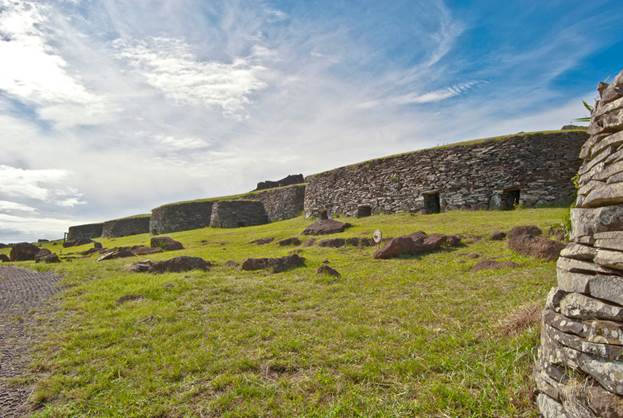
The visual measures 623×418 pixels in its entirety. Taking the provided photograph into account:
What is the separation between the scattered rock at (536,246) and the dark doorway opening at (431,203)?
11.7m

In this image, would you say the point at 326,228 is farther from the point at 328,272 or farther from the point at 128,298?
the point at 128,298

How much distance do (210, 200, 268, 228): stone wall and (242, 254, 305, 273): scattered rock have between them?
2382 centimetres

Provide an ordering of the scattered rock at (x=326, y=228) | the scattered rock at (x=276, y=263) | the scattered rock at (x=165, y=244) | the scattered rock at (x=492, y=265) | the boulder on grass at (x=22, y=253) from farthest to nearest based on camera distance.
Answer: the boulder on grass at (x=22, y=253), the scattered rock at (x=165, y=244), the scattered rock at (x=326, y=228), the scattered rock at (x=276, y=263), the scattered rock at (x=492, y=265)

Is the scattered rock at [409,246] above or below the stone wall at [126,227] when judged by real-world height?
below

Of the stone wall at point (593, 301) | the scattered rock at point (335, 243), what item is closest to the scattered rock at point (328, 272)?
the scattered rock at point (335, 243)

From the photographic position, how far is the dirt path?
4277mm

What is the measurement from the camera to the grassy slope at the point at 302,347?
3.75m

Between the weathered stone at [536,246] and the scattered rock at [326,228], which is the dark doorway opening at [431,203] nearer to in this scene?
the scattered rock at [326,228]

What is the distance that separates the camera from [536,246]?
9156mm

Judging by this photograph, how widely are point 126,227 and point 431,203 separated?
4091 centimetres

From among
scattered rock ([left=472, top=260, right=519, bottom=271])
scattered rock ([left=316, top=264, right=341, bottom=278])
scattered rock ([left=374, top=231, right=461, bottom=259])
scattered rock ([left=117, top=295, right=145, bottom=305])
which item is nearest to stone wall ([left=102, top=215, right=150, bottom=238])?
scattered rock ([left=117, top=295, right=145, bottom=305])

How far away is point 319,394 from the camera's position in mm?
3898

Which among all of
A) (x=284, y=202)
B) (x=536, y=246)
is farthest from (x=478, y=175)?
(x=284, y=202)

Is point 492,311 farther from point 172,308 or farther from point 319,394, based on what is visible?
point 172,308
